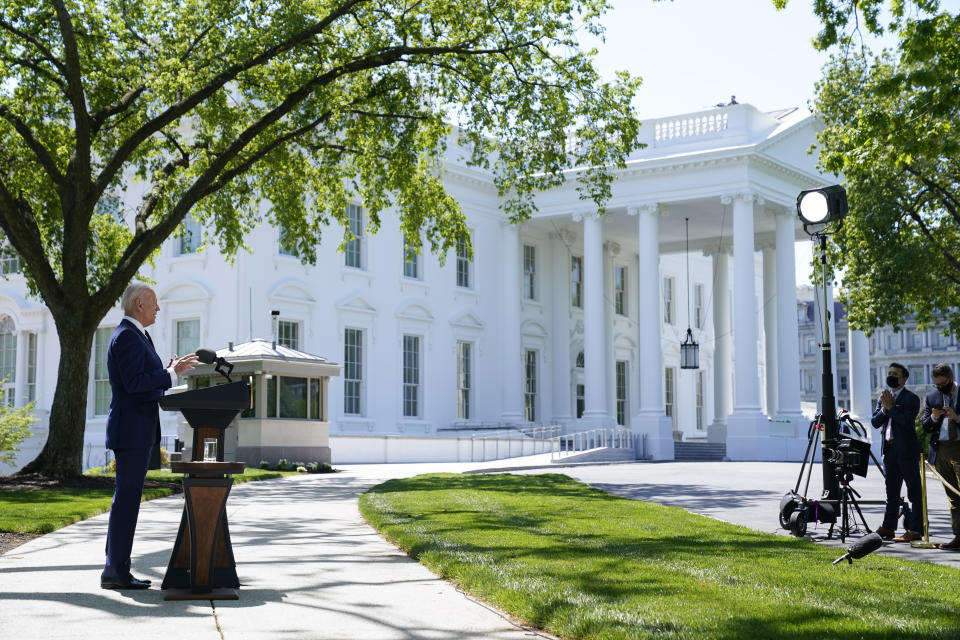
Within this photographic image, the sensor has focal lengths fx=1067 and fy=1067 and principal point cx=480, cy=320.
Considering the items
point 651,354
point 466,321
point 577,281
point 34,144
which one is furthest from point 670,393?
point 34,144

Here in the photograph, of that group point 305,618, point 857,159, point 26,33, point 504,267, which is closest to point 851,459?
point 857,159

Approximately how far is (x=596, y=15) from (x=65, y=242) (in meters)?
10.3

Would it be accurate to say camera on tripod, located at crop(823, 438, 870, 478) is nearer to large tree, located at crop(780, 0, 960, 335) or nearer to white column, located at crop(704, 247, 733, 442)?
large tree, located at crop(780, 0, 960, 335)

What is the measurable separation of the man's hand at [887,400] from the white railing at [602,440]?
A: 80.1 feet

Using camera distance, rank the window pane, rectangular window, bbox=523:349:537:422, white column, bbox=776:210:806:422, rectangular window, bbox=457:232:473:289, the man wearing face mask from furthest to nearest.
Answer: rectangular window, bbox=523:349:537:422 → rectangular window, bbox=457:232:473:289 → white column, bbox=776:210:806:422 → the window pane → the man wearing face mask

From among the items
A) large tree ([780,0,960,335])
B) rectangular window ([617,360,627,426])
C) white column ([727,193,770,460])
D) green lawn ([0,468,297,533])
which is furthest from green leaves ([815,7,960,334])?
rectangular window ([617,360,627,426])

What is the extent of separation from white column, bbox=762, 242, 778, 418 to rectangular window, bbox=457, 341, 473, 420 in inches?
454

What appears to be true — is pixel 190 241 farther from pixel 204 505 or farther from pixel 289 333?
pixel 204 505

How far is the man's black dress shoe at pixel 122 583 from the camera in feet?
22.1

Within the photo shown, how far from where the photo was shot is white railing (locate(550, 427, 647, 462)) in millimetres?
35562

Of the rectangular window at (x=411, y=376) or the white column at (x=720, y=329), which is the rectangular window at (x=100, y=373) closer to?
the rectangular window at (x=411, y=376)

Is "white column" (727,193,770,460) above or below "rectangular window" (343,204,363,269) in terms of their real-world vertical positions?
below

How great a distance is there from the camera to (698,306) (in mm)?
55000

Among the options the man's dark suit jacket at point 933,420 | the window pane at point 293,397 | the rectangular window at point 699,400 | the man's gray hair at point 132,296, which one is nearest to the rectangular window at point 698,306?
the rectangular window at point 699,400
